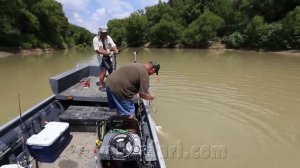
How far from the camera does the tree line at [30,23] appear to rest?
35.9m

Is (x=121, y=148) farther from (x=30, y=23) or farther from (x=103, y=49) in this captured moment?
(x=30, y=23)

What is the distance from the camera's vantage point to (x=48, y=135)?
479 centimetres

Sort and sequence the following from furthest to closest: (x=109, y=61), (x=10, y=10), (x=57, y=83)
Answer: (x=10, y=10) → (x=109, y=61) → (x=57, y=83)

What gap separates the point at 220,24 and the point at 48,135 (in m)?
40.0

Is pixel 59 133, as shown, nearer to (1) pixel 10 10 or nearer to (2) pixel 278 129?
(2) pixel 278 129

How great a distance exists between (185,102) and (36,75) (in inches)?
395

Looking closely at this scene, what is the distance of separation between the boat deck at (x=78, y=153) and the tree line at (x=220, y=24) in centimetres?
2880

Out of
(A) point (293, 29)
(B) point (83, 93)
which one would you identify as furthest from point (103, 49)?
(A) point (293, 29)

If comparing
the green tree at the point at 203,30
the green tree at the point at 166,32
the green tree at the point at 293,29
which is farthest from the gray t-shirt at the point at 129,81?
the green tree at the point at 166,32

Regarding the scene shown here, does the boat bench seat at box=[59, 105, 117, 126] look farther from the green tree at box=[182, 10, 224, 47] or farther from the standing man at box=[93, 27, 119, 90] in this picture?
the green tree at box=[182, 10, 224, 47]

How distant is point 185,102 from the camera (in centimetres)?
1100

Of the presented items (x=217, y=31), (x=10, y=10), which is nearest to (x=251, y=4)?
(x=217, y=31)

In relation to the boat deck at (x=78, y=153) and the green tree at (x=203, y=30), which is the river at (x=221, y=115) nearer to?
the boat deck at (x=78, y=153)

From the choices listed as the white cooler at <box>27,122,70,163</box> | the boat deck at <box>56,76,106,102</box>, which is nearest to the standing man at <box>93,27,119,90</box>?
the boat deck at <box>56,76,106,102</box>
